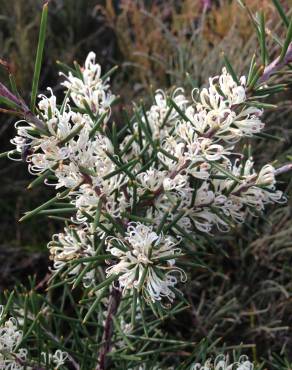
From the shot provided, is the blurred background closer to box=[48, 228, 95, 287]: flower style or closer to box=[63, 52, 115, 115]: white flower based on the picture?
box=[63, 52, 115, 115]: white flower

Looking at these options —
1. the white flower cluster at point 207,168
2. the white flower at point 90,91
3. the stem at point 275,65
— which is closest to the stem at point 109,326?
the white flower cluster at point 207,168

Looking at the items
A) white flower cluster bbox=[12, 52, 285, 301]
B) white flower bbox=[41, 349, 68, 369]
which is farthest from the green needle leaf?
white flower bbox=[41, 349, 68, 369]

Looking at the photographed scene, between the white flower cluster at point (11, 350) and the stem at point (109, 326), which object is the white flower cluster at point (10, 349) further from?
the stem at point (109, 326)

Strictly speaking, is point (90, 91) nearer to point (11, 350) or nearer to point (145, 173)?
point (145, 173)

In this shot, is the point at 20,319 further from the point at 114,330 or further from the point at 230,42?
the point at 230,42

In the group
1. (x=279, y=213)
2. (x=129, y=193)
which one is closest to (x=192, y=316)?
(x=279, y=213)
